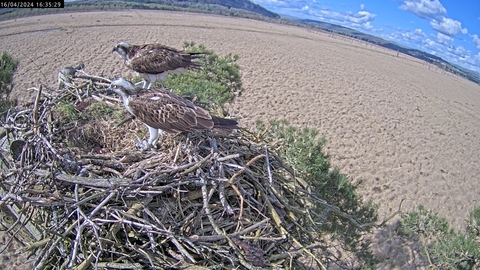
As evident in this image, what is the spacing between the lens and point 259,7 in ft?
449

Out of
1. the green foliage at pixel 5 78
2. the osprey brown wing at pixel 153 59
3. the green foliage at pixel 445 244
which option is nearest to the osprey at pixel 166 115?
the osprey brown wing at pixel 153 59

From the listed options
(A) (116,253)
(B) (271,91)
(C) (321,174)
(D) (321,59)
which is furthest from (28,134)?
(D) (321,59)

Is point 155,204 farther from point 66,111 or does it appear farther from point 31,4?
point 31,4

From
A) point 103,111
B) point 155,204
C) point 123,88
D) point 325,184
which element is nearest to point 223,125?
point 155,204

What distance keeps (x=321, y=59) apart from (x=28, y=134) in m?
29.6

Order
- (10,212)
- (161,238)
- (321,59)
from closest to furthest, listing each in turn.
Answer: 1. (161,238)
2. (10,212)
3. (321,59)

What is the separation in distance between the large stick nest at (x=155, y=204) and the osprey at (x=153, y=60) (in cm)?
166

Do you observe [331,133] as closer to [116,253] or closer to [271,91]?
[271,91]

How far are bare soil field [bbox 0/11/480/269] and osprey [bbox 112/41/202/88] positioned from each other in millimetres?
3262

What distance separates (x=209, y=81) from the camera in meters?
5.19

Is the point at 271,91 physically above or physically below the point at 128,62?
below

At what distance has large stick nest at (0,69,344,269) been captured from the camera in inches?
94.9

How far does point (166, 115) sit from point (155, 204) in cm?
94

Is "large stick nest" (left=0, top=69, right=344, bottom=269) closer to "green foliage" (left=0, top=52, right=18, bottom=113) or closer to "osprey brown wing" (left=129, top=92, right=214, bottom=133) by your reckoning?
"osprey brown wing" (left=129, top=92, right=214, bottom=133)
